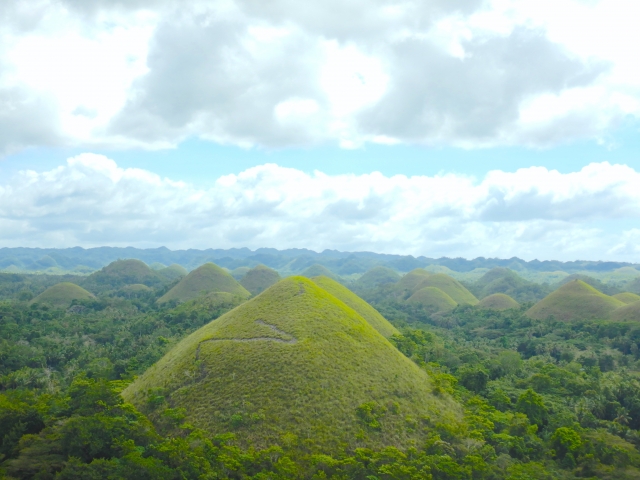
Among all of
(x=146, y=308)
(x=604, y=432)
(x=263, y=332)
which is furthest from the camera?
(x=146, y=308)

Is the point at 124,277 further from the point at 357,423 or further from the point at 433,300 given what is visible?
the point at 357,423

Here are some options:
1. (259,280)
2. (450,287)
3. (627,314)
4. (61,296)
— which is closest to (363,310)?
(627,314)

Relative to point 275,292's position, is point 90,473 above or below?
below

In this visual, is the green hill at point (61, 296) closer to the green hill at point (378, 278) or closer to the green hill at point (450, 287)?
the green hill at point (450, 287)

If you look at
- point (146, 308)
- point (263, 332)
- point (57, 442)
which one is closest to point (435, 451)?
point (263, 332)

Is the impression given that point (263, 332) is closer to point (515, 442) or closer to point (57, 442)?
point (57, 442)
